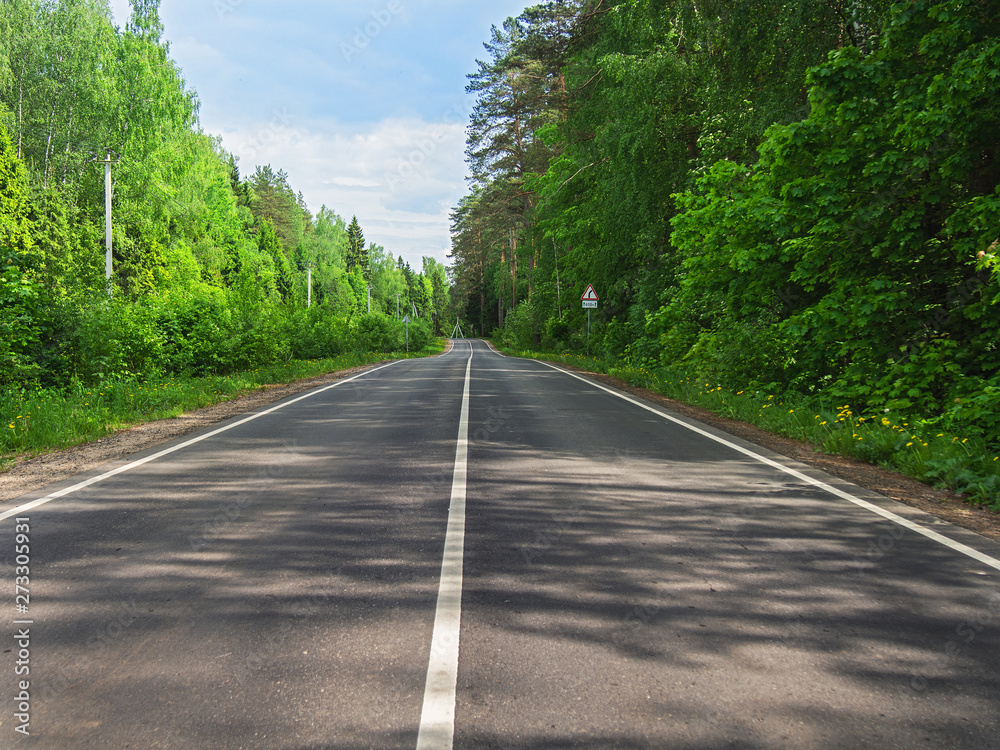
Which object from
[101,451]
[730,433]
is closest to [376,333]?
[101,451]

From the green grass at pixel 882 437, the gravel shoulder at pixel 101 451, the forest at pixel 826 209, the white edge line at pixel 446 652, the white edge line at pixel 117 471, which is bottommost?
the gravel shoulder at pixel 101 451

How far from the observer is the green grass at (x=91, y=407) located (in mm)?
8578

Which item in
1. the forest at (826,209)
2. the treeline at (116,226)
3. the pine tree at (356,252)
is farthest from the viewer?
the pine tree at (356,252)

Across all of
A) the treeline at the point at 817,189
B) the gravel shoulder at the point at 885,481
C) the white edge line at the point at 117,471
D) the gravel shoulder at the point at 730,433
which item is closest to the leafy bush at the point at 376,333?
the treeline at the point at 817,189

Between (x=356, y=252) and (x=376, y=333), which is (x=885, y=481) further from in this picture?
(x=356, y=252)

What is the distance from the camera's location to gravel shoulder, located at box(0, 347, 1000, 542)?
18.6 ft

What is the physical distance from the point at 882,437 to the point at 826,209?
384 cm

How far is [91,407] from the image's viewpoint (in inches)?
430

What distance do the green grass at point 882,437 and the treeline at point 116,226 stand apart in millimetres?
12477

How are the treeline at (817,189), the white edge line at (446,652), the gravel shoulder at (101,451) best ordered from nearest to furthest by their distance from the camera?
the white edge line at (446,652) → the gravel shoulder at (101,451) → the treeline at (817,189)

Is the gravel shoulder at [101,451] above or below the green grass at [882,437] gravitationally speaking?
below

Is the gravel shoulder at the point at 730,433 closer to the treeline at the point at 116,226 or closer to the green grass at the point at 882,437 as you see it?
the green grass at the point at 882,437

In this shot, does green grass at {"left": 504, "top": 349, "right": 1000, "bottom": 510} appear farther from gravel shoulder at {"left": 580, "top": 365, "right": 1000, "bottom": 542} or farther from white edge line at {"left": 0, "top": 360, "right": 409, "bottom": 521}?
white edge line at {"left": 0, "top": 360, "right": 409, "bottom": 521}

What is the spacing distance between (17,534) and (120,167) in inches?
1355
